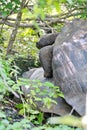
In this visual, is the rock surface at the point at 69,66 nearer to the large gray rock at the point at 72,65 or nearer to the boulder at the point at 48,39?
the large gray rock at the point at 72,65

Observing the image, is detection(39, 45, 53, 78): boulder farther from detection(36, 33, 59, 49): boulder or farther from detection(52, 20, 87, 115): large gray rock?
detection(36, 33, 59, 49): boulder

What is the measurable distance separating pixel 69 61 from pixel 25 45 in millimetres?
1824

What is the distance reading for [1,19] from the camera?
164 inches

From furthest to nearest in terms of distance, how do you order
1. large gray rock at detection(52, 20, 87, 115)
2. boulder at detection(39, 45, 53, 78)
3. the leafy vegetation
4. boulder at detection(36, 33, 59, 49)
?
boulder at detection(36, 33, 59, 49) → boulder at detection(39, 45, 53, 78) → large gray rock at detection(52, 20, 87, 115) → the leafy vegetation

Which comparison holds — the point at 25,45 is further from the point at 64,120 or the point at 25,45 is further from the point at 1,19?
the point at 64,120

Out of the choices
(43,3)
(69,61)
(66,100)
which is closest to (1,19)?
A: (69,61)

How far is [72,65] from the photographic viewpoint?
3377mm

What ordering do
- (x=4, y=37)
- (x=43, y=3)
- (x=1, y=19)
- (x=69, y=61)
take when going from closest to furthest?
(x=43, y=3)
(x=69, y=61)
(x=1, y=19)
(x=4, y=37)

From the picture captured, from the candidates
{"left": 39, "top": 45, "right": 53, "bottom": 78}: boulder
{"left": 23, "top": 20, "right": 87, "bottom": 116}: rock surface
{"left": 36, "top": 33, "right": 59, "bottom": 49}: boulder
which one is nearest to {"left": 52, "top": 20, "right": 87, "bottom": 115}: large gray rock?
{"left": 23, "top": 20, "right": 87, "bottom": 116}: rock surface

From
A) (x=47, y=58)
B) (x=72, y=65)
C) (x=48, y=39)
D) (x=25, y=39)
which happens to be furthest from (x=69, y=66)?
(x=25, y=39)

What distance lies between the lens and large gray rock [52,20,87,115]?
3193 mm

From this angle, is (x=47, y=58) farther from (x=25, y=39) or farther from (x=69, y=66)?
(x=25, y=39)

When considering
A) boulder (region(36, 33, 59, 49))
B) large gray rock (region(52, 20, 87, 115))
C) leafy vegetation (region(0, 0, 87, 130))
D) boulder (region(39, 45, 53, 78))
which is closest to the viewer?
leafy vegetation (region(0, 0, 87, 130))

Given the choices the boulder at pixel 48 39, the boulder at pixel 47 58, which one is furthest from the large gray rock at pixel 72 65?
the boulder at pixel 48 39
